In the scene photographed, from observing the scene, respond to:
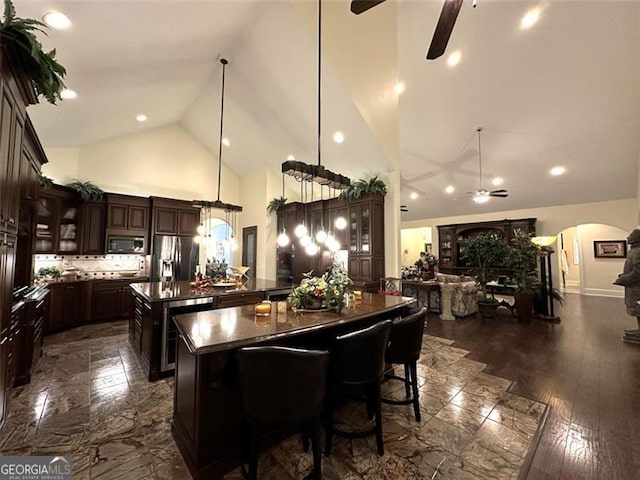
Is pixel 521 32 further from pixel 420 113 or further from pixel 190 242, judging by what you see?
pixel 190 242

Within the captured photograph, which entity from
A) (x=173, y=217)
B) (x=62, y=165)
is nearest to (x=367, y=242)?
(x=173, y=217)

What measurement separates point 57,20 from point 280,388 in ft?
12.4

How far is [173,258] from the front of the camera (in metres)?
6.63

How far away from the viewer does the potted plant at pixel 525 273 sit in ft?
18.6

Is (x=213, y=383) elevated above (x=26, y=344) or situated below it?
above

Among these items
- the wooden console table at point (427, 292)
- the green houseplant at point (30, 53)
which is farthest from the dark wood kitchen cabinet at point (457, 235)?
the green houseplant at point (30, 53)

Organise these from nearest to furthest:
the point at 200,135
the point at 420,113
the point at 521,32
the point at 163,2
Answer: the point at 163,2 → the point at 521,32 → the point at 420,113 → the point at 200,135

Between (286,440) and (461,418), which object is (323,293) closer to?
(286,440)

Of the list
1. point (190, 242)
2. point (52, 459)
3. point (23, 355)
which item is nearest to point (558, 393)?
point (52, 459)

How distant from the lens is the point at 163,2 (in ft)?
9.22

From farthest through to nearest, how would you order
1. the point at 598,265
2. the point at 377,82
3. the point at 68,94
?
1. the point at 598,265
2. the point at 377,82
3. the point at 68,94

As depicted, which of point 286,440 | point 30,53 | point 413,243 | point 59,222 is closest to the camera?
point 30,53

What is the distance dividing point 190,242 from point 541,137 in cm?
843

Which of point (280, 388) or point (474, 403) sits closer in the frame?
point (280, 388)
